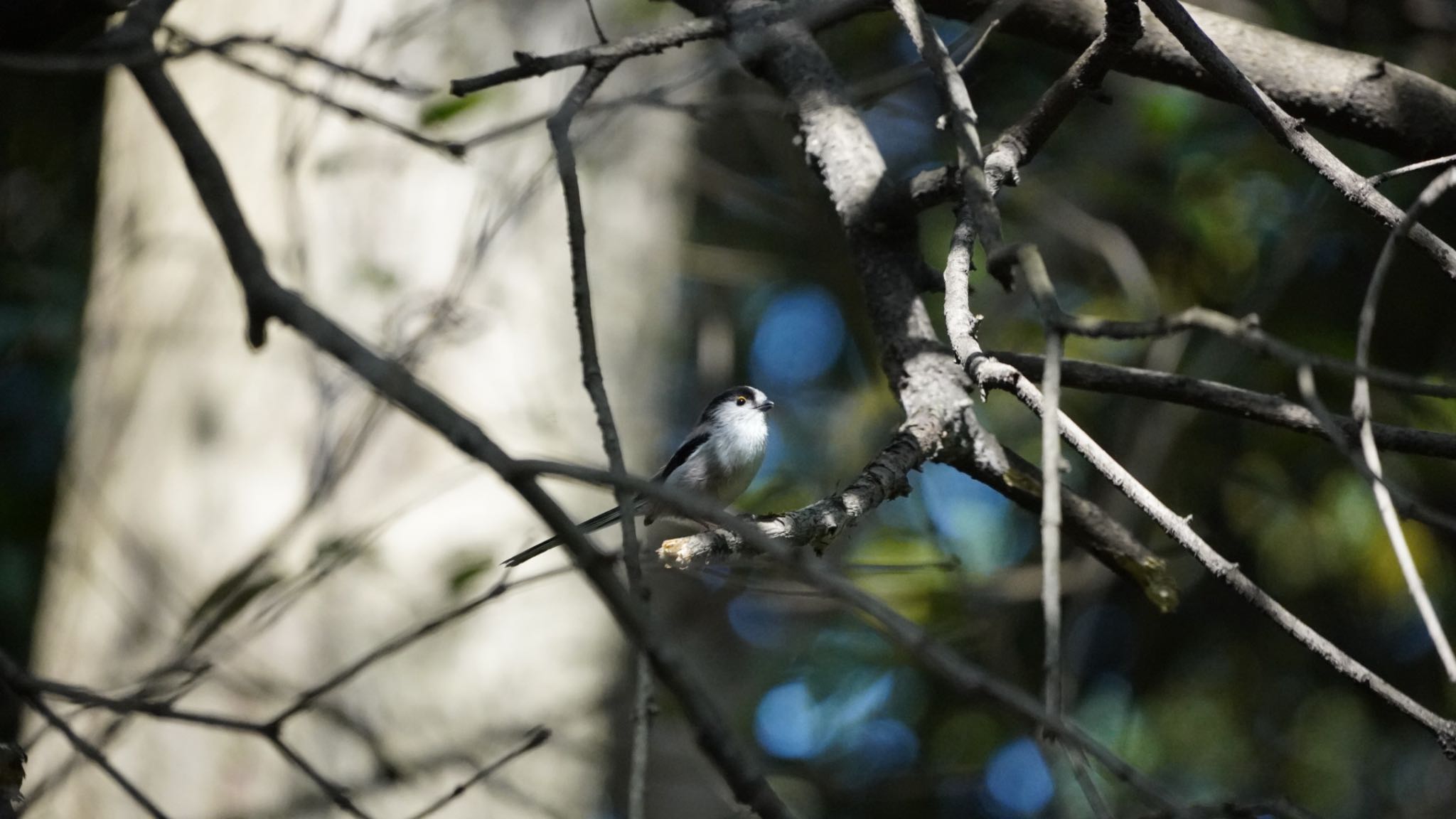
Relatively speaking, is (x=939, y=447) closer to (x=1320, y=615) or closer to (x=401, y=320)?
(x=401, y=320)

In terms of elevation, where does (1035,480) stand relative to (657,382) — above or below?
below

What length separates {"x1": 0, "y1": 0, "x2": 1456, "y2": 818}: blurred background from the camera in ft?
13.1

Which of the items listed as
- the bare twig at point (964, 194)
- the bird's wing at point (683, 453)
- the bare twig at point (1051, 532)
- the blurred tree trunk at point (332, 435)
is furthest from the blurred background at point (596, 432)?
the bare twig at point (1051, 532)

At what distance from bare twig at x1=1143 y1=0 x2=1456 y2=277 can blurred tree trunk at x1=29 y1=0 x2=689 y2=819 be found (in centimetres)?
224

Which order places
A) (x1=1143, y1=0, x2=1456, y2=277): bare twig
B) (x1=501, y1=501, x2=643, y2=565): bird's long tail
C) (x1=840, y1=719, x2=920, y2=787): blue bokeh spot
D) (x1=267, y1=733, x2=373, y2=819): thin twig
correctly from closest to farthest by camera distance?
1. (x1=267, y1=733, x2=373, y2=819): thin twig
2. (x1=1143, y1=0, x2=1456, y2=277): bare twig
3. (x1=501, y1=501, x2=643, y2=565): bird's long tail
4. (x1=840, y1=719, x2=920, y2=787): blue bokeh spot

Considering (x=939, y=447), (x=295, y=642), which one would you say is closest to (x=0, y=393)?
(x=295, y=642)

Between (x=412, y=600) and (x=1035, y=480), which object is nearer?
(x=1035, y=480)

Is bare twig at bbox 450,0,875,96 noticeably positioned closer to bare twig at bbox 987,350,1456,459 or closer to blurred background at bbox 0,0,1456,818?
blurred background at bbox 0,0,1456,818

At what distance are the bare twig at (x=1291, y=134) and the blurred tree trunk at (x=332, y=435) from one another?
7.35 ft

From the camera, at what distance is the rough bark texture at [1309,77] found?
8.95 ft

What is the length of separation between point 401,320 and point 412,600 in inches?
37.7

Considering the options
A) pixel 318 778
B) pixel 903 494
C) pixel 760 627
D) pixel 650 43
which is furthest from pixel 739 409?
pixel 760 627

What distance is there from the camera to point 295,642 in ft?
13.4

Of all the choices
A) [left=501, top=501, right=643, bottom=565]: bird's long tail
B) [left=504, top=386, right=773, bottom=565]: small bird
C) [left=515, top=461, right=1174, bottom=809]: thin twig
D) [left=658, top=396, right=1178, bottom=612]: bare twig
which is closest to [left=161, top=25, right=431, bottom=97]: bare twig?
[left=501, top=501, right=643, bottom=565]: bird's long tail
